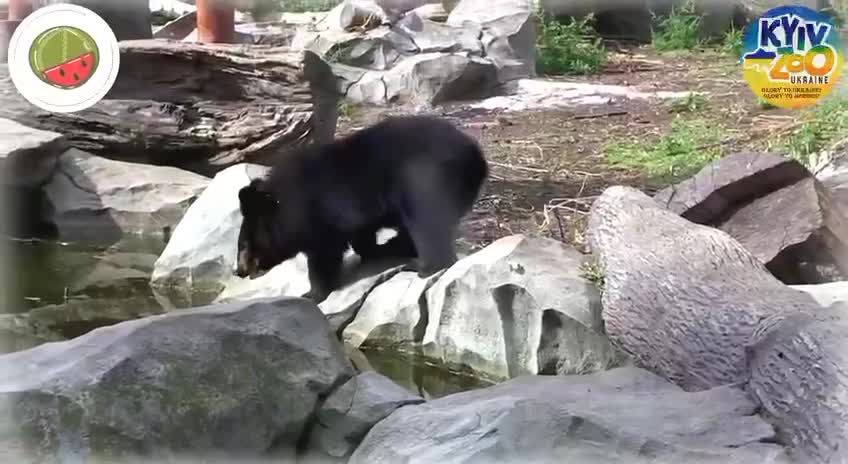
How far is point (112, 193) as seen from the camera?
2998mm

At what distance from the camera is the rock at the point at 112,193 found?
9.68ft

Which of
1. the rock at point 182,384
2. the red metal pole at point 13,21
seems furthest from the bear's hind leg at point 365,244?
the red metal pole at point 13,21

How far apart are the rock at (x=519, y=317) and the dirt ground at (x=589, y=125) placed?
0.15 metres

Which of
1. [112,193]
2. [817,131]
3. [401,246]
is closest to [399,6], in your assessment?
[401,246]

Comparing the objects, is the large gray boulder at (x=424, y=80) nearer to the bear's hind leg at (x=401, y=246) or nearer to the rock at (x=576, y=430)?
the bear's hind leg at (x=401, y=246)

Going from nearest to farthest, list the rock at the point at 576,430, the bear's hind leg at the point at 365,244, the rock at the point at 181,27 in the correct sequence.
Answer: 1. the rock at the point at 576,430
2. the rock at the point at 181,27
3. the bear's hind leg at the point at 365,244

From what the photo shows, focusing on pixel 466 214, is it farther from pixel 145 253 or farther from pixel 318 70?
pixel 145 253

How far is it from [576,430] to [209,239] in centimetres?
147

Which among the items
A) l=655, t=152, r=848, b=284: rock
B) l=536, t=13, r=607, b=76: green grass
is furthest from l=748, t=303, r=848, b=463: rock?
l=536, t=13, r=607, b=76: green grass

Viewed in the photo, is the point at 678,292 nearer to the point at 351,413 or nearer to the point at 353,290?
the point at 351,413

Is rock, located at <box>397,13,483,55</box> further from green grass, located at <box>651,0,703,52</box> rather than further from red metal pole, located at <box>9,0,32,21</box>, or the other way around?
red metal pole, located at <box>9,0,32,21</box>

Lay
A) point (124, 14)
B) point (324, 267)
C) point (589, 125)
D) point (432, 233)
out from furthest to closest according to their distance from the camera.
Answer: point (324, 267) → point (432, 233) → point (589, 125) → point (124, 14)

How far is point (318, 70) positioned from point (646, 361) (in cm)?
121

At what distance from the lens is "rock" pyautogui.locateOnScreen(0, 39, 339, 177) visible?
269 cm
